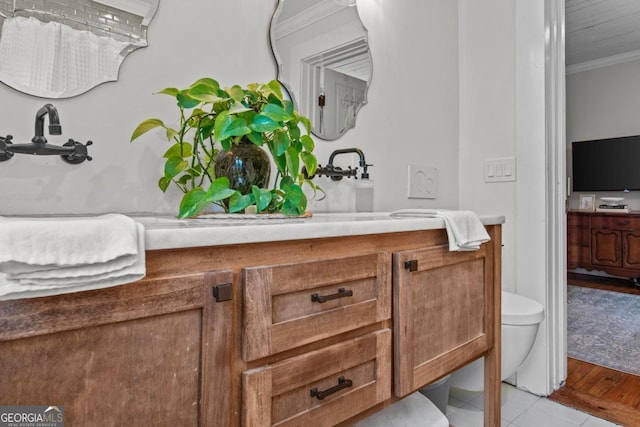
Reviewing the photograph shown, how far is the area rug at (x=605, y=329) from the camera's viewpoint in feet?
6.83

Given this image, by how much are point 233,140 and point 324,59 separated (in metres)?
0.69

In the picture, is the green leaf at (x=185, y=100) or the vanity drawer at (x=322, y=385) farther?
the green leaf at (x=185, y=100)

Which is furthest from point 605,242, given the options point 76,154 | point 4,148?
point 4,148

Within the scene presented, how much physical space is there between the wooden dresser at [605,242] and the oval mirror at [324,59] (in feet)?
11.8

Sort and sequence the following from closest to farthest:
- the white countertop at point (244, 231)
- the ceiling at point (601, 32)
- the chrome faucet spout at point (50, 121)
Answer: the white countertop at point (244, 231), the chrome faucet spout at point (50, 121), the ceiling at point (601, 32)

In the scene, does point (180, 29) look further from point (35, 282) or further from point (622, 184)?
point (622, 184)

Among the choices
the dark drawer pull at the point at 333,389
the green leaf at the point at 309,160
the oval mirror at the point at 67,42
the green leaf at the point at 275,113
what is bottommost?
the dark drawer pull at the point at 333,389

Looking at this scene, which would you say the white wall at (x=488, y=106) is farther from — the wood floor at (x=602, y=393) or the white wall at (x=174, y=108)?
the wood floor at (x=602, y=393)

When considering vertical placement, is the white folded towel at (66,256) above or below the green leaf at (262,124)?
below

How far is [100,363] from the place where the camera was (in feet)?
1.68

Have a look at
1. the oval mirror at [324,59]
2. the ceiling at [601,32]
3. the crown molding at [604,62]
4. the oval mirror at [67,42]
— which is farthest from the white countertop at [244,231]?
the crown molding at [604,62]

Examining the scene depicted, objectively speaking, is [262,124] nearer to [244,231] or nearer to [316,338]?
[244,231]

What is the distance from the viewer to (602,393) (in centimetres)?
171

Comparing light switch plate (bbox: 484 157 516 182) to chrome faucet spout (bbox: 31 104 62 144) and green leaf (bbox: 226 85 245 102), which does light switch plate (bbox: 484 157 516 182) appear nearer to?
green leaf (bbox: 226 85 245 102)
